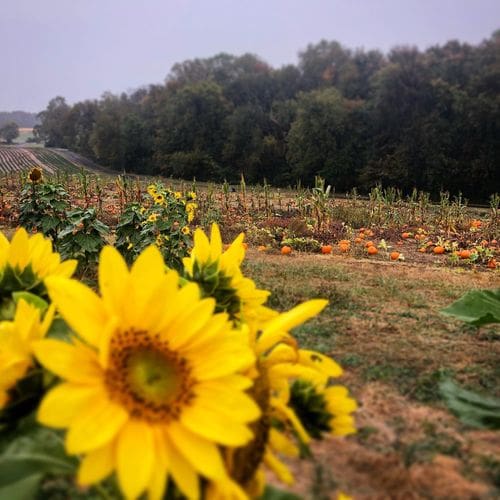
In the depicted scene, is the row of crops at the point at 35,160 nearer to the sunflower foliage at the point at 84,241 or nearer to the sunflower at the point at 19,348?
the sunflower foliage at the point at 84,241

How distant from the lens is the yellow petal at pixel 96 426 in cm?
49

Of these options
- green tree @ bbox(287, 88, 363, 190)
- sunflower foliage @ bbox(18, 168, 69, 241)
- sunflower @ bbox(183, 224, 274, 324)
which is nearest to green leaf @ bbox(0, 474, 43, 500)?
sunflower @ bbox(183, 224, 274, 324)

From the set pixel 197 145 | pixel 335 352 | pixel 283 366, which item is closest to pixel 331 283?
pixel 335 352

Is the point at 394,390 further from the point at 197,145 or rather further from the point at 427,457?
the point at 197,145

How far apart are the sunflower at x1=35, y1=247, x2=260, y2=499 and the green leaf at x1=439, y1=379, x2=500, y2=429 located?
3.46ft

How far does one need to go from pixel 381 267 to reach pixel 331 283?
181 centimetres

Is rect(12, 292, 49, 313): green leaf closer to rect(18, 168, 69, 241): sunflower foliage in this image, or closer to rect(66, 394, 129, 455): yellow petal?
rect(66, 394, 129, 455): yellow petal

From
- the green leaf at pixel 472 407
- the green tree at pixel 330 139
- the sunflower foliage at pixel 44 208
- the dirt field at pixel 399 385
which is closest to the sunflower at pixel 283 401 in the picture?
the dirt field at pixel 399 385

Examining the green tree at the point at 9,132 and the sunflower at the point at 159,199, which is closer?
the sunflower at the point at 159,199

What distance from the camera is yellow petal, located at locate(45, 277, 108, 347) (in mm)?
564

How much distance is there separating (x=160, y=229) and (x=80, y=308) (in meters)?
4.22

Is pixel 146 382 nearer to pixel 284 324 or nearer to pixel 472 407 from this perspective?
pixel 284 324

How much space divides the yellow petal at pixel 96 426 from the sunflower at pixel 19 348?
13 cm

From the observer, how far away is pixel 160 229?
4.75 m
